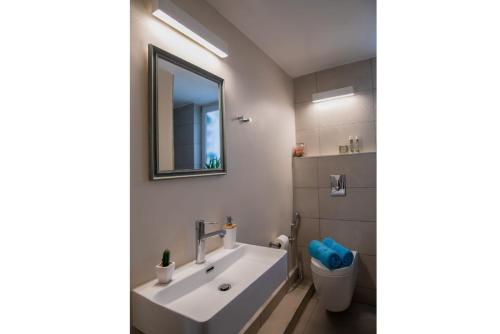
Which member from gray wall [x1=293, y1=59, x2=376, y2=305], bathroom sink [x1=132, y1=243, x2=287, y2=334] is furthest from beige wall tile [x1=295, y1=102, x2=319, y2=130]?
bathroom sink [x1=132, y1=243, x2=287, y2=334]

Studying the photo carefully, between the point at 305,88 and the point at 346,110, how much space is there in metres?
0.43

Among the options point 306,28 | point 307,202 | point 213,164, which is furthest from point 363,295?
point 306,28

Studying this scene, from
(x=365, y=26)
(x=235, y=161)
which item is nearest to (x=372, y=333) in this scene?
(x=235, y=161)

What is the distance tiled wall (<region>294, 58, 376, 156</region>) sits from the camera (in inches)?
71.1

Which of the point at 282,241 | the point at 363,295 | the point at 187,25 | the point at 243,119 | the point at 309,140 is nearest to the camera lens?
the point at 187,25

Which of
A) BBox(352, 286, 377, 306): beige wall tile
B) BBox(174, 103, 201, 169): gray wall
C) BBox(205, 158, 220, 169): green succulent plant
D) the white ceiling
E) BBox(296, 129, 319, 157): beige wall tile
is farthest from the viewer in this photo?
BBox(296, 129, 319, 157): beige wall tile

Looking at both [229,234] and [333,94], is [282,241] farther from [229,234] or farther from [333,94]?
[333,94]

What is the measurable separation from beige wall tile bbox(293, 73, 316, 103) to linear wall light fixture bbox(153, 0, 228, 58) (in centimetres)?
103

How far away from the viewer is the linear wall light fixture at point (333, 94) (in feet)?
5.99

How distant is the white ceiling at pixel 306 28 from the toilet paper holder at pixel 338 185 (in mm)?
998

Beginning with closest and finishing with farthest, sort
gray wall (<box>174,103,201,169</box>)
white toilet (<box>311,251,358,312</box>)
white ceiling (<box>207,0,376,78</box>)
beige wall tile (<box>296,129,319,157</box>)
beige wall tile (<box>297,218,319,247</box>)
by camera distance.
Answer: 1. gray wall (<box>174,103,201,169</box>)
2. white ceiling (<box>207,0,376,78</box>)
3. white toilet (<box>311,251,358,312</box>)
4. beige wall tile (<box>297,218,319,247</box>)
5. beige wall tile (<box>296,129,319,157</box>)

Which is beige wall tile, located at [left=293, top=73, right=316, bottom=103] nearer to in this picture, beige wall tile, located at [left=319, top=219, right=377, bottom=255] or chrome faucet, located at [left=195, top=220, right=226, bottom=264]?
beige wall tile, located at [left=319, top=219, right=377, bottom=255]

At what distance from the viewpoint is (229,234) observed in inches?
45.4
